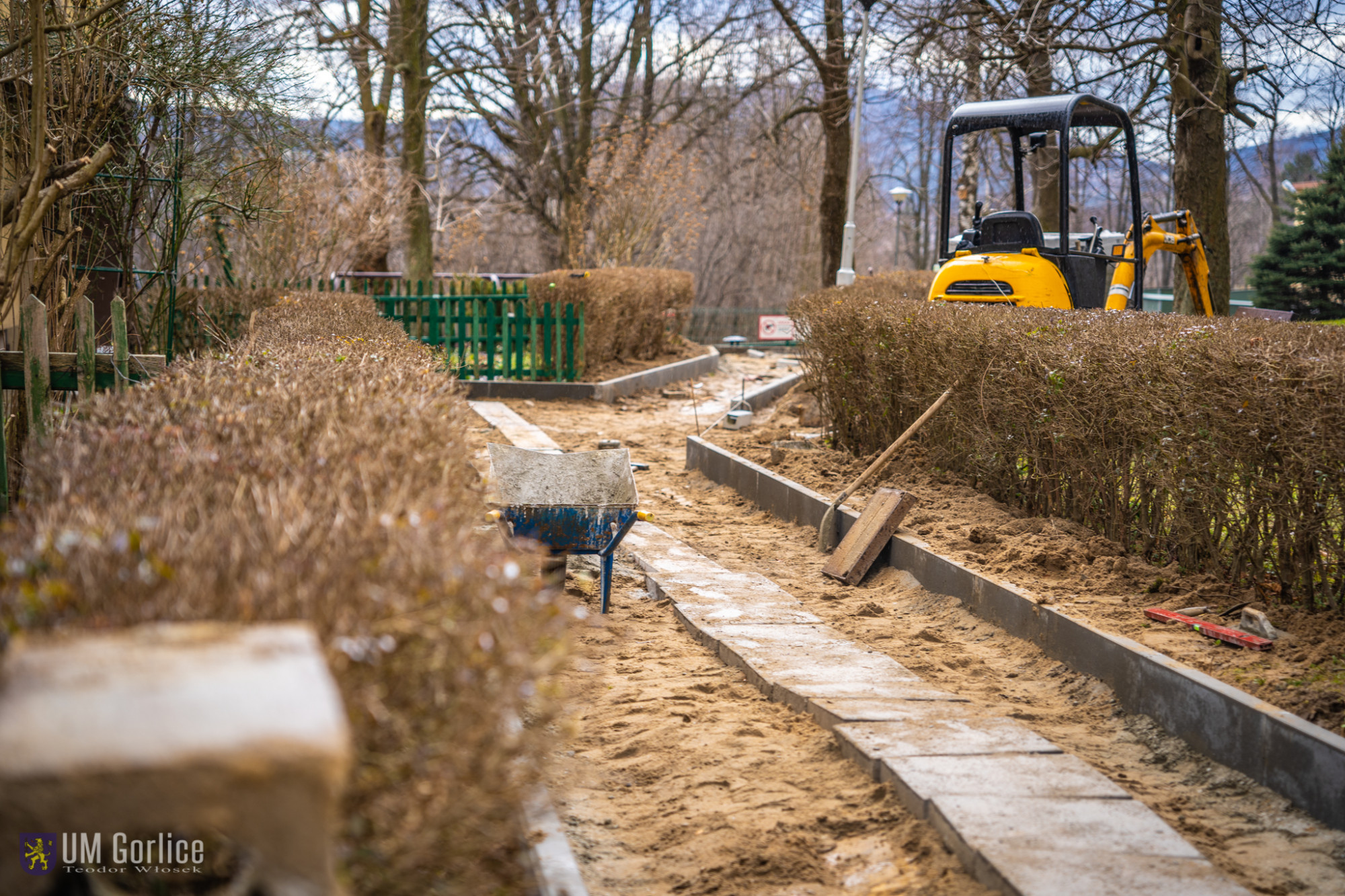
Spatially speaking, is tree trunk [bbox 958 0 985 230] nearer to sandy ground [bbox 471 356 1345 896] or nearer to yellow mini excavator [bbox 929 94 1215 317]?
yellow mini excavator [bbox 929 94 1215 317]

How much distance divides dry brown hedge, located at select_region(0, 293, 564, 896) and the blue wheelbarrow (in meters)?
2.98

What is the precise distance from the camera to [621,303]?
17.4 meters

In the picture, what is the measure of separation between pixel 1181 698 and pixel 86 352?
A: 5.63 meters

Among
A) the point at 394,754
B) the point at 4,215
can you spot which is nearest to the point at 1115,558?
the point at 394,754

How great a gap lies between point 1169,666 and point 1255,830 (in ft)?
2.89

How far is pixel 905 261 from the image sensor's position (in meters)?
73.1

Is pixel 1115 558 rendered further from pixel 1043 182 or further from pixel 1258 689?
pixel 1043 182

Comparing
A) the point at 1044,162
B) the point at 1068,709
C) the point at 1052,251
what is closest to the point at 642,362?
the point at 1044,162

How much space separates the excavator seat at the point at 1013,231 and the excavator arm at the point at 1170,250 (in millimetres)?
739

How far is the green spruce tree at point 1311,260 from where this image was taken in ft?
91.0

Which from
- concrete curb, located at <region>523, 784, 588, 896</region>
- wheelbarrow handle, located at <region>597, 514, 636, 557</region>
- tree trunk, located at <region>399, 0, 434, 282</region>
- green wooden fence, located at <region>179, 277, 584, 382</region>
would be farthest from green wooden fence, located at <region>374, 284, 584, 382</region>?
concrete curb, located at <region>523, 784, 588, 896</region>

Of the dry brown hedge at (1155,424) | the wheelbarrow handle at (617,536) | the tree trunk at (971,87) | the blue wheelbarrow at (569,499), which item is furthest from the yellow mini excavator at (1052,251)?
the wheelbarrow handle at (617,536)

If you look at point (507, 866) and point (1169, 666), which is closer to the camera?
Result: point (507, 866)

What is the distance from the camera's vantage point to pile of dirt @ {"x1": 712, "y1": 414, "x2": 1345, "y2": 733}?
14.0ft
